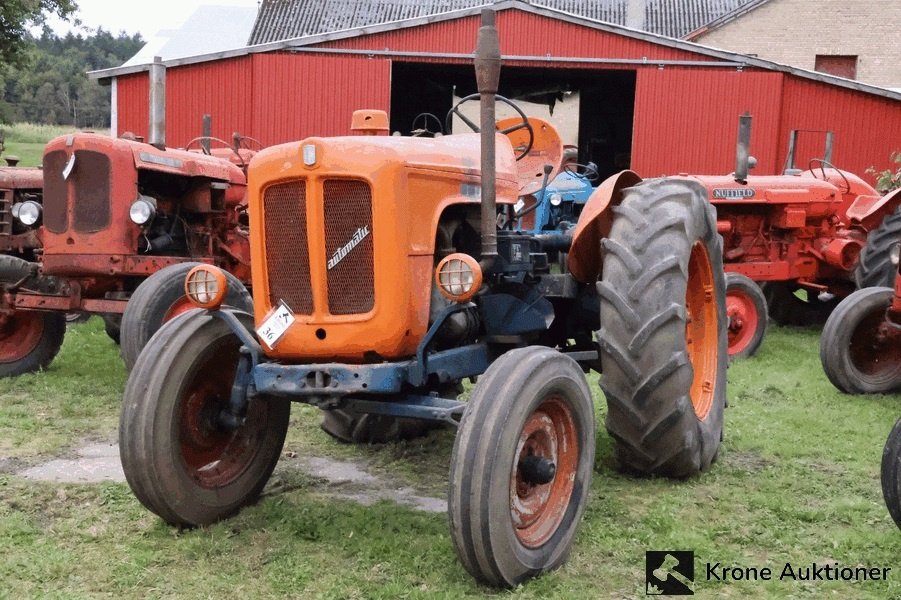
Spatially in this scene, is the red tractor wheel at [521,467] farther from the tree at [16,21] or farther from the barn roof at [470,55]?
the tree at [16,21]

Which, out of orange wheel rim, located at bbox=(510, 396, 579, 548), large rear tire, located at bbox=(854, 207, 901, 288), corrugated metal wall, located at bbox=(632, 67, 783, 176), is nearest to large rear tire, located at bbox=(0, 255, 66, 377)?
orange wheel rim, located at bbox=(510, 396, 579, 548)

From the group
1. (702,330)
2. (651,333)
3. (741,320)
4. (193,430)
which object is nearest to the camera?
(193,430)

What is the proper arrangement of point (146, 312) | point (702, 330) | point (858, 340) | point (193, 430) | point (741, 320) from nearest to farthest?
1. point (193, 430)
2. point (702, 330)
3. point (146, 312)
4. point (858, 340)
5. point (741, 320)

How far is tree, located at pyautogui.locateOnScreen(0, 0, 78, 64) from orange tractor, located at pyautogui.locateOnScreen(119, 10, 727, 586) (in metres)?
20.9

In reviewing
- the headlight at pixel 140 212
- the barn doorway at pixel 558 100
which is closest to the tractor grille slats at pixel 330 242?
the headlight at pixel 140 212

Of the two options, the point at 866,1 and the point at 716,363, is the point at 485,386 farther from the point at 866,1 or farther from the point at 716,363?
the point at 866,1

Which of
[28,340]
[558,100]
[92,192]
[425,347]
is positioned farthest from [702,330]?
[558,100]

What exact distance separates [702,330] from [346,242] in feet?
7.43

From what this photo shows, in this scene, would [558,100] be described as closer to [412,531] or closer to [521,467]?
[412,531]

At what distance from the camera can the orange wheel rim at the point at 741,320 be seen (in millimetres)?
7914

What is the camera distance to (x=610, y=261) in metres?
4.10

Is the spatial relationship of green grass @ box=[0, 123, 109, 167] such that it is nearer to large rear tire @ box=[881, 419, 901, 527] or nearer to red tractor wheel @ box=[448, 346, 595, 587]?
red tractor wheel @ box=[448, 346, 595, 587]

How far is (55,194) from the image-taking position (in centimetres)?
665

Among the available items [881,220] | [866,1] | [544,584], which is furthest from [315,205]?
[866,1]
